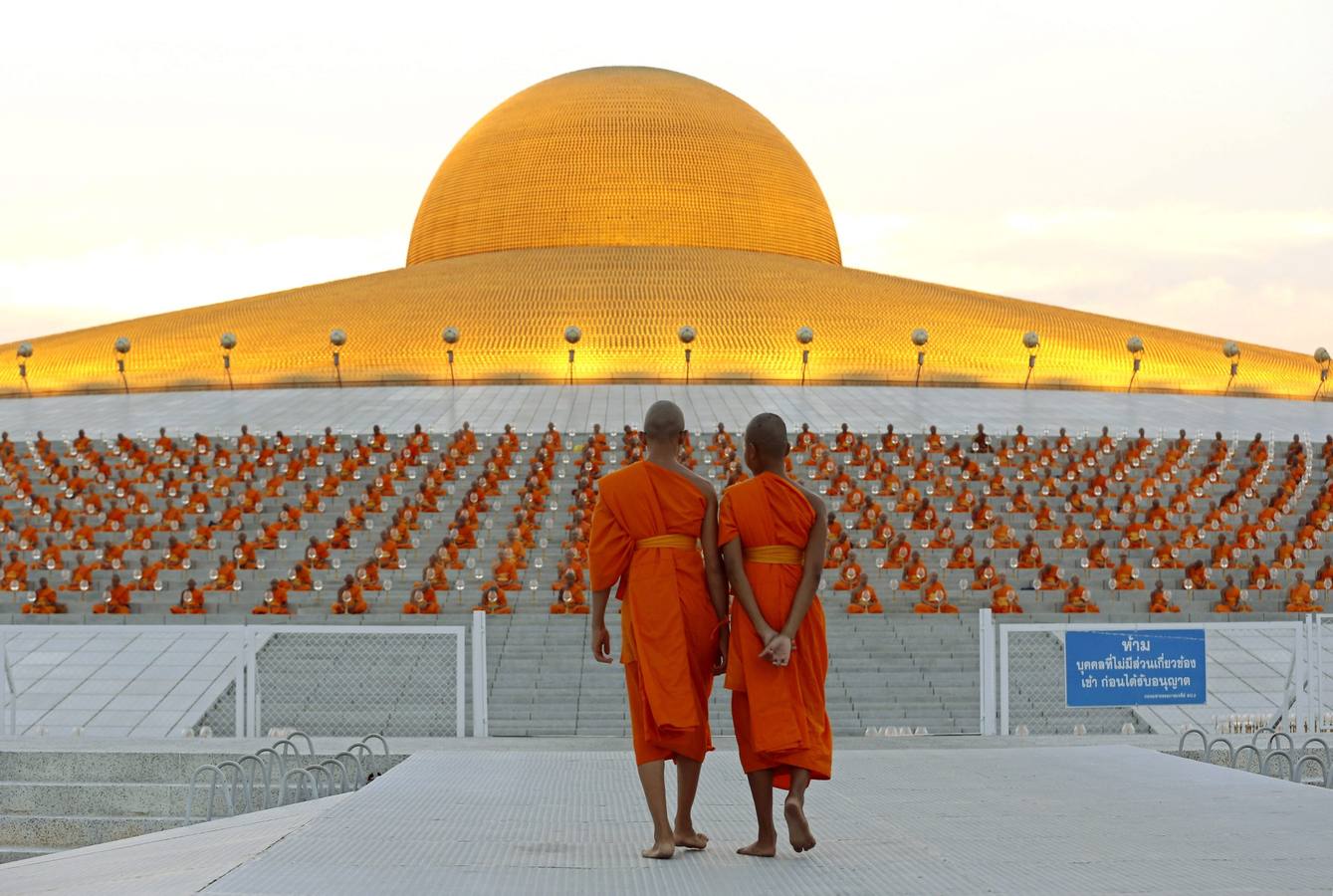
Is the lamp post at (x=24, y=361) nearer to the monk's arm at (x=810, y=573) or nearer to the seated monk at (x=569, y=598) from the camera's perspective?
the seated monk at (x=569, y=598)

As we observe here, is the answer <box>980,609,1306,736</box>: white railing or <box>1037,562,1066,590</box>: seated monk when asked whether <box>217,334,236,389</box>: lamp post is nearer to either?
<box>1037,562,1066,590</box>: seated monk

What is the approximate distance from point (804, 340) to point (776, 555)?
22.2m

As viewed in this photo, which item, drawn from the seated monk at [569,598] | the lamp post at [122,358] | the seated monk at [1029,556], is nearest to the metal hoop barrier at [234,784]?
the seated monk at [569,598]

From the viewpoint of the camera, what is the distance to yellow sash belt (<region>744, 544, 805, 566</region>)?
19.6 ft

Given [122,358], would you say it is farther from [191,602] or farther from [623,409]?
[191,602]

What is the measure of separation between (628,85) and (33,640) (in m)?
29.4

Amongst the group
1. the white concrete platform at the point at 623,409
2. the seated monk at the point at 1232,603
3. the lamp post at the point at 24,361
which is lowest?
the seated monk at the point at 1232,603

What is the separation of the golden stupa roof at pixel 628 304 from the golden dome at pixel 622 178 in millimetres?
46

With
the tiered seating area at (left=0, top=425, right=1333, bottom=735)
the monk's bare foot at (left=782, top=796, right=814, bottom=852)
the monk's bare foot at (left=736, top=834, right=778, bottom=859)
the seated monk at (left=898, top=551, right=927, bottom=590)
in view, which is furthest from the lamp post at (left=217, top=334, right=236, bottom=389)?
the monk's bare foot at (left=782, top=796, right=814, bottom=852)

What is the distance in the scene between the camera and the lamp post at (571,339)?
27828mm

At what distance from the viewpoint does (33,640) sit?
11.0m

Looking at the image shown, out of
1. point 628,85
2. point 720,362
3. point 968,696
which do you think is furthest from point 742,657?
point 628,85

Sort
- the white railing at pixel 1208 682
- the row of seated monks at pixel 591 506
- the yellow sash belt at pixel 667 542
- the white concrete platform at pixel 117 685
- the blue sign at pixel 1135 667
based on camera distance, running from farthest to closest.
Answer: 1. the row of seated monks at pixel 591 506
2. the white concrete platform at pixel 117 685
3. the white railing at pixel 1208 682
4. the blue sign at pixel 1135 667
5. the yellow sash belt at pixel 667 542

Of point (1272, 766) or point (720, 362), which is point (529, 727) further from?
point (720, 362)
